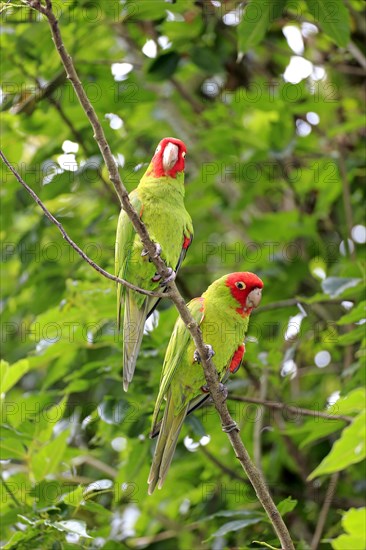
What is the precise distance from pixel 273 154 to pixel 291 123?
14.0 inches

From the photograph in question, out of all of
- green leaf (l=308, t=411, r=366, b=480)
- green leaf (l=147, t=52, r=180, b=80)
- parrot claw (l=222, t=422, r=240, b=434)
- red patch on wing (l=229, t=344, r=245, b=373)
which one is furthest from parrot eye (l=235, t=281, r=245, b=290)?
green leaf (l=308, t=411, r=366, b=480)

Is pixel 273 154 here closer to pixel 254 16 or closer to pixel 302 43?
pixel 254 16

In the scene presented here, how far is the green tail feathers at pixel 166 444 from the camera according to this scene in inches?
150

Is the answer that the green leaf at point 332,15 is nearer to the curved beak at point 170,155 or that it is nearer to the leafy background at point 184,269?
the leafy background at point 184,269

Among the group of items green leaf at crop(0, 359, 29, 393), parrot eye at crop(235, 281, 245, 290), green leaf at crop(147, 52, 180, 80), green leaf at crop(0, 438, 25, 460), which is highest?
green leaf at crop(147, 52, 180, 80)

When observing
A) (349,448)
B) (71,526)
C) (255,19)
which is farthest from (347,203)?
(349,448)

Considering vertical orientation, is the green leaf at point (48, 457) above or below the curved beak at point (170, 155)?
below

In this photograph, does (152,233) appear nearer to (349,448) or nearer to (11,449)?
(11,449)

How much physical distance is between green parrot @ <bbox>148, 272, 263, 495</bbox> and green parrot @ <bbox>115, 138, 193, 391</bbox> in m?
0.23

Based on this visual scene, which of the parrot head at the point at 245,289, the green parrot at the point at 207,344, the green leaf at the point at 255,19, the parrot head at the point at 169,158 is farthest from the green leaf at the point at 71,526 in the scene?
the green leaf at the point at 255,19

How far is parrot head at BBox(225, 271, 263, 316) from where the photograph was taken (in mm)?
4230

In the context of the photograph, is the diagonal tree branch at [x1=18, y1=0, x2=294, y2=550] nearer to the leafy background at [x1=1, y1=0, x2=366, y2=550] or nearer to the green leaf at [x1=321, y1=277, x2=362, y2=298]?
the leafy background at [x1=1, y1=0, x2=366, y2=550]

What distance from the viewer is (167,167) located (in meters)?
4.11

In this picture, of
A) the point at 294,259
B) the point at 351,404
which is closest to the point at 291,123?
the point at 294,259
